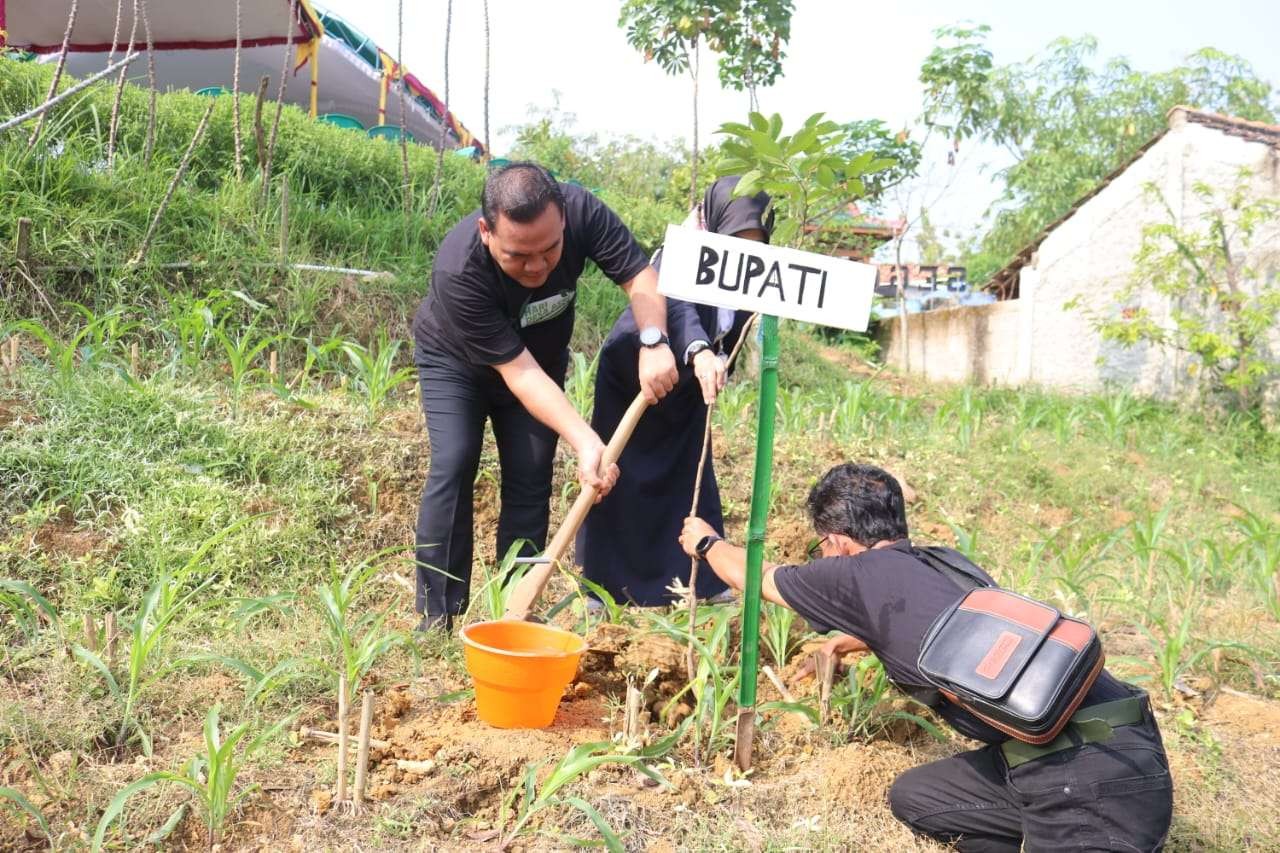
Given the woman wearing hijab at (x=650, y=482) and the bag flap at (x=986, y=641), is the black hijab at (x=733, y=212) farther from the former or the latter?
the bag flap at (x=986, y=641)

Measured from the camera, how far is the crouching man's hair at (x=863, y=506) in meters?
2.36

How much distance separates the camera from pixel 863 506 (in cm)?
236

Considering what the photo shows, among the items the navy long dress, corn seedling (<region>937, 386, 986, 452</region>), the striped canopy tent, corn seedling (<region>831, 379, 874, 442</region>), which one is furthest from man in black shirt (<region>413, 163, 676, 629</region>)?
the striped canopy tent

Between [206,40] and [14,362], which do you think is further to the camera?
[206,40]

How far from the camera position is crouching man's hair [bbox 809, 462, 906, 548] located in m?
2.36

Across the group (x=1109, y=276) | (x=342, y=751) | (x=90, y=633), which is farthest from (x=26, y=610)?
(x=1109, y=276)

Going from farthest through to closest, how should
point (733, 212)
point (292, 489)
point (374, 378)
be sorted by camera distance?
point (374, 378)
point (292, 489)
point (733, 212)

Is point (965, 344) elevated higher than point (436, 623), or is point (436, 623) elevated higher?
point (965, 344)

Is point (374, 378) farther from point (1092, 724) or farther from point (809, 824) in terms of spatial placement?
point (1092, 724)

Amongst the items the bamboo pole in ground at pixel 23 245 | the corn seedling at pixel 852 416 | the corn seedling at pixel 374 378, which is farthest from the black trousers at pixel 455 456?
the corn seedling at pixel 852 416

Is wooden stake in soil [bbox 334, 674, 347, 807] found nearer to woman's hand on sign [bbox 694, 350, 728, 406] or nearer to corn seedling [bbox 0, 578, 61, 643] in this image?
corn seedling [bbox 0, 578, 61, 643]

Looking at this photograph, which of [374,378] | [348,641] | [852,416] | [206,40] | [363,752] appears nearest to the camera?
[363,752]

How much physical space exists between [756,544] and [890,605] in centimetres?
31

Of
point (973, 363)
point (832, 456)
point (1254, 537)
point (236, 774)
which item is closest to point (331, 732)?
point (236, 774)
